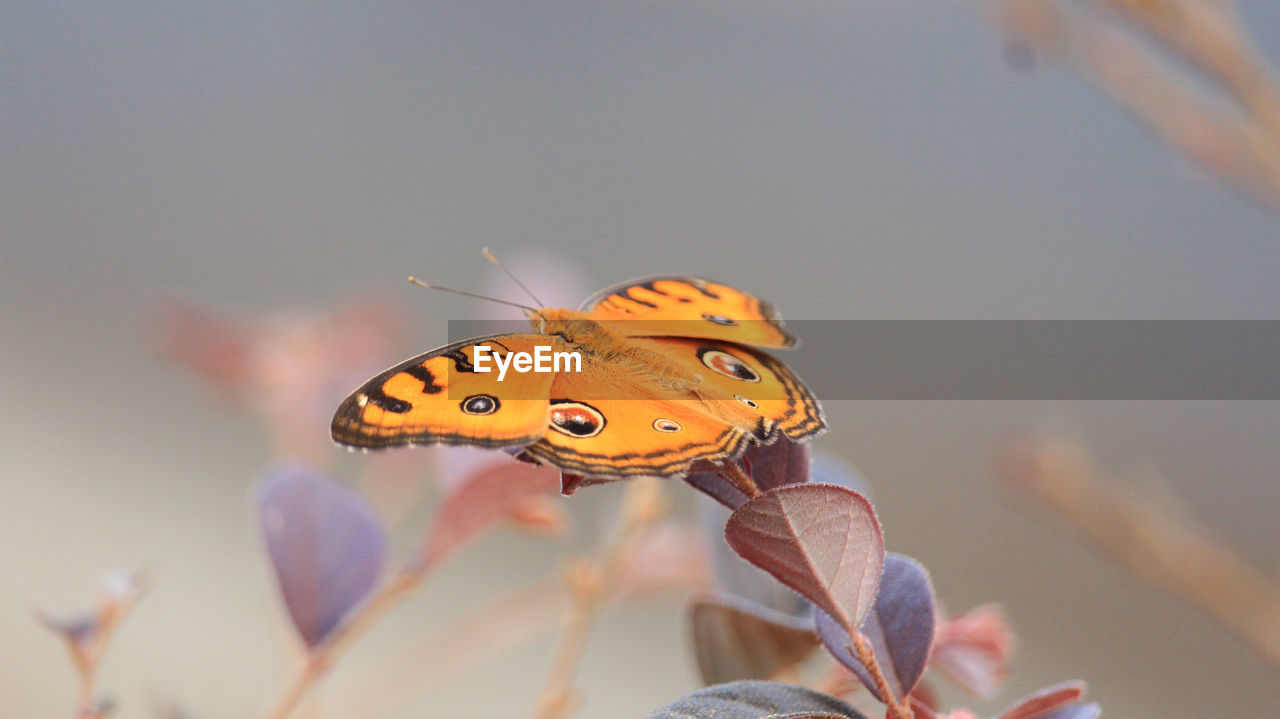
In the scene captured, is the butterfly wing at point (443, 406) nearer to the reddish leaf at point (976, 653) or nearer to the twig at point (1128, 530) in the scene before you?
the reddish leaf at point (976, 653)

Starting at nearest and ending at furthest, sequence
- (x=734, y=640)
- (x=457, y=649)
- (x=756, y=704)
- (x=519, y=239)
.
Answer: (x=756, y=704), (x=734, y=640), (x=457, y=649), (x=519, y=239)

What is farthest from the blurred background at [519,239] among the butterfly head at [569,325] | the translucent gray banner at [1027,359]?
the butterfly head at [569,325]

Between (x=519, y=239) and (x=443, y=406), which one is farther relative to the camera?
(x=519, y=239)

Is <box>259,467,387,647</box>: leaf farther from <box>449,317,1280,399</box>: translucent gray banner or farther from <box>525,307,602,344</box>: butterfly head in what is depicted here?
<box>449,317,1280,399</box>: translucent gray banner

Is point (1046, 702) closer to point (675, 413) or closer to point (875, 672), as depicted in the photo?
point (875, 672)

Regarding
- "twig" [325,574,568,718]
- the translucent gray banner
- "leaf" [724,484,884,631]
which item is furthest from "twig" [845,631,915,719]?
the translucent gray banner

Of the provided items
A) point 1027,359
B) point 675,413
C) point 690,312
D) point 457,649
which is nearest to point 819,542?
point 675,413
